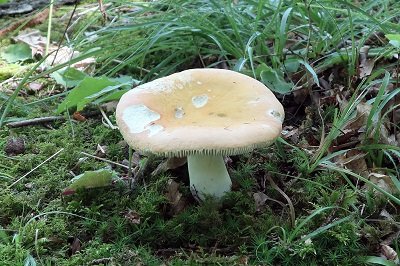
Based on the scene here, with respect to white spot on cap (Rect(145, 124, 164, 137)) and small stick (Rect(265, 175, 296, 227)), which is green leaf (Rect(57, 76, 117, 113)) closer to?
white spot on cap (Rect(145, 124, 164, 137))

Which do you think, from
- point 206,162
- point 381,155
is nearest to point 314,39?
point 381,155

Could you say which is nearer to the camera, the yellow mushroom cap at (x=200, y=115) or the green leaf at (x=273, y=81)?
the yellow mushroom cap at (x=200, y=115)

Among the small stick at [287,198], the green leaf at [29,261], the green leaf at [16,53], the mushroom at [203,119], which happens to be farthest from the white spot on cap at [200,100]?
the green leaf at [16,53]

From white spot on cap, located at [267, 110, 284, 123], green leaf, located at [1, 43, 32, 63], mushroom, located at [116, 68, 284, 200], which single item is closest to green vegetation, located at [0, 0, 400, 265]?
mushroom, located at [116, 68, 284, 200]

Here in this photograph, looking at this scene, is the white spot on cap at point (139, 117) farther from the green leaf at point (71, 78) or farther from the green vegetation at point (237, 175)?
the green leaf at point (71, 78)

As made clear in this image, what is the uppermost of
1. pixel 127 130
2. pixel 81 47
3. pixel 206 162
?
pixel 127 130

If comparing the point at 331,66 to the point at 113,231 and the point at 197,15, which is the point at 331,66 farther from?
the point at 113,231

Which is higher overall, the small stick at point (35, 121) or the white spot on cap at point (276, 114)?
the white spot on cap at point (276, 114)
